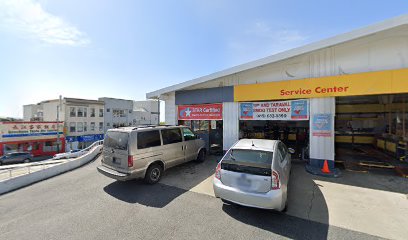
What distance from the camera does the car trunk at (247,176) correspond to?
3.78m

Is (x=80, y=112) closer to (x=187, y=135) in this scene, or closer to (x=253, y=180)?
(x=187, y=135)

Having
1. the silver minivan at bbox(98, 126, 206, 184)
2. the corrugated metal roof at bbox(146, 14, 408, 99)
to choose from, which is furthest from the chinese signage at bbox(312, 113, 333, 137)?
the silver minivan at bbox(98, 126, 206, 184)

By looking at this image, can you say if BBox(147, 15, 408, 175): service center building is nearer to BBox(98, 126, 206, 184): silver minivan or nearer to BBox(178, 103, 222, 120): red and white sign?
BBox(178, 103, 222, 120): red and white sign

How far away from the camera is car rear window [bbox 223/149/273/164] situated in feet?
13.9

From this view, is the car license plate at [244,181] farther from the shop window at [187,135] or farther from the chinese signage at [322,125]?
the chinese signage at [322,125]

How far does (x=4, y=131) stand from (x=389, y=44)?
1492 inches

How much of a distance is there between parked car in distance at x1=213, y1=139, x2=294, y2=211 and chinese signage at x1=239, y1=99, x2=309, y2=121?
4.25 meters

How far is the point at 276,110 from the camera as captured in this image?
8.40m

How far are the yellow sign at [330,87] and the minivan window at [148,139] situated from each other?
4.71m

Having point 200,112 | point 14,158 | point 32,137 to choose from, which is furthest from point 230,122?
point 32,137

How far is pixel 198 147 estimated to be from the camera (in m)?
8.30

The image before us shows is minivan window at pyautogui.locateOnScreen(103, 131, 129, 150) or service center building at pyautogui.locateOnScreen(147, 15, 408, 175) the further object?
service center building at pyautogui.locateOnScreen(147, 15, 408, 175)

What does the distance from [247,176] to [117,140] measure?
425 centimetres

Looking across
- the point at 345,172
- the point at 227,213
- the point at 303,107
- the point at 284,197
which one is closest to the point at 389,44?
the point at 303,107
